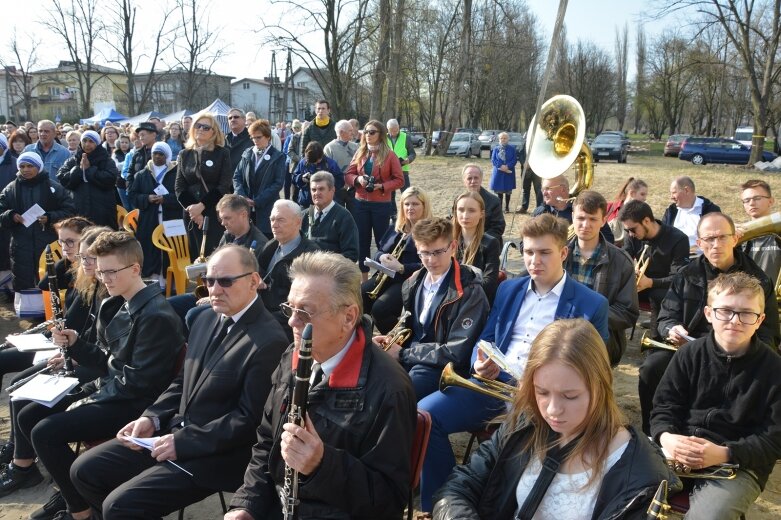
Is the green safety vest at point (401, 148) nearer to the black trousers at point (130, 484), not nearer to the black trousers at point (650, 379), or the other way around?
the black trousers at point (650, 379)

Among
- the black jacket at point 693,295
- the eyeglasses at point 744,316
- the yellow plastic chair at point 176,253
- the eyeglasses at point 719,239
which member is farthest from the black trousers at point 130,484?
the yellow plastic chair at point 176,253

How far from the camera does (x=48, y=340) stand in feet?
14.0

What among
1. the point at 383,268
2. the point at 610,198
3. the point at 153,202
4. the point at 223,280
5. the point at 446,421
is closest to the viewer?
the point at 223,280

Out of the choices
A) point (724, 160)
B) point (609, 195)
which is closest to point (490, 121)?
point (724, 160)

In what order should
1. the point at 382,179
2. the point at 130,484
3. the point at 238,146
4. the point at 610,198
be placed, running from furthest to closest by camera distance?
the point at 610,198
the point at 238,146
the point at 382,179
the point at 130,484

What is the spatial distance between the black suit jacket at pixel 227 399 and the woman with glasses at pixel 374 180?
446cm

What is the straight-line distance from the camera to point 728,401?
2.89 metres

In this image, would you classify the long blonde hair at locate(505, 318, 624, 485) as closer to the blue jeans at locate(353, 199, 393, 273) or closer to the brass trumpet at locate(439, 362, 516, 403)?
the brass trumpet at locate(439, 362, 516, 403)

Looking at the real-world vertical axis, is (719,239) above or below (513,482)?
above

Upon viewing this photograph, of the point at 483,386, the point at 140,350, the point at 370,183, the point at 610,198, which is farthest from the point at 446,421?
the point at 610,198

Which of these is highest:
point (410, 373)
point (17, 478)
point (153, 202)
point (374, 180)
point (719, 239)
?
point (374, 180)

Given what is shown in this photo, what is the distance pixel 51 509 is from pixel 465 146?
27910 mm

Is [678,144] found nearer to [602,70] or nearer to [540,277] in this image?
[602,70]

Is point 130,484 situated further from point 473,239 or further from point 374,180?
point 374,180
